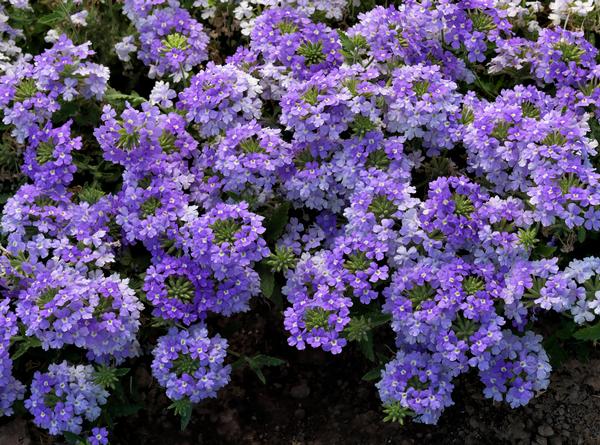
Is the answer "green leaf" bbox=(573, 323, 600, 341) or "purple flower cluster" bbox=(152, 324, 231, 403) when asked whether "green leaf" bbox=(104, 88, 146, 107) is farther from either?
"green leaf" bbox=(573, 323, 600, 341)

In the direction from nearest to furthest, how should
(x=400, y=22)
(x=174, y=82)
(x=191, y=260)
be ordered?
(x=191, y=260) < (x=400, y=22) < (x=174, y=82)

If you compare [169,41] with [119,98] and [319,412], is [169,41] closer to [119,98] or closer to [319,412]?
[119,98]

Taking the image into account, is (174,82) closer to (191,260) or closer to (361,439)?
(191,260)

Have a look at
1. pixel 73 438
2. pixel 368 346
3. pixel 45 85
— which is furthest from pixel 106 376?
pixel 45 85

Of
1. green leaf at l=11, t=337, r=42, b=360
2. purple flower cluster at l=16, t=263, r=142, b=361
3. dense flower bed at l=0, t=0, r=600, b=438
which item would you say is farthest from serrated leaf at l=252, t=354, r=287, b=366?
green leaf at l=11, t=337, r=42, b=360

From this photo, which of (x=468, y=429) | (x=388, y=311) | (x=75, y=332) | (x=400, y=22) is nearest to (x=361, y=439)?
(x=468, y=429)

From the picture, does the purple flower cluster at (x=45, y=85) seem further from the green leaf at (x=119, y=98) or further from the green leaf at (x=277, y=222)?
the green leaf at (x=277, y=222)

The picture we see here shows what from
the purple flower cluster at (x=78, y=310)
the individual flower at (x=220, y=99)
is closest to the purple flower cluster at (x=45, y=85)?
the individual flower at (x=220, y=99)
